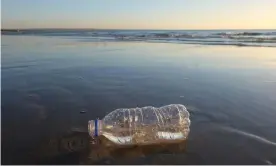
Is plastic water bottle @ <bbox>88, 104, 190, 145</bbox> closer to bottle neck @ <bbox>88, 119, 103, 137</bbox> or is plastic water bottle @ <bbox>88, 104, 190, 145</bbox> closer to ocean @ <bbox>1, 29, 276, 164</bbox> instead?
bottle neck @ <bbox>88, 119, 103, 137</bbox>

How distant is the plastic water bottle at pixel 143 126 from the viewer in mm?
3428

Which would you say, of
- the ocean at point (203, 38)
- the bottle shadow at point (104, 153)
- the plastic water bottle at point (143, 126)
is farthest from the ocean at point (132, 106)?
the ocean at point (203, 38)

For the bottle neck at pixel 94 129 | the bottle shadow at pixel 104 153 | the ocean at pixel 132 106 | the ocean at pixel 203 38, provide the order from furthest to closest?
the ocean at pixel 203 38 → the bottle neck at pixel 94 129 → the ocean at pixel 132 106 → the bottle shadow at pixel 104 153

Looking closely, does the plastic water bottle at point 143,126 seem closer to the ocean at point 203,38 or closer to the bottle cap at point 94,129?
the bottle cap at point 94,129

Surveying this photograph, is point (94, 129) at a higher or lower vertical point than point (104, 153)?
higher

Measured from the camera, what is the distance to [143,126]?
3.74 meters

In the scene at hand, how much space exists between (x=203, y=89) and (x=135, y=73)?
89.2 inches

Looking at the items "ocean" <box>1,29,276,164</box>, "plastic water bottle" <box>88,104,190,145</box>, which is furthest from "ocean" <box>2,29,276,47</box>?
"plastic water bottle" <box>88,104,190,145</box>

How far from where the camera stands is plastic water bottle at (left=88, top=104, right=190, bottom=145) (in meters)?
3.43

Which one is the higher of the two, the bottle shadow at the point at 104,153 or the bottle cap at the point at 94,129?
the bottle cap at the point at 94,129

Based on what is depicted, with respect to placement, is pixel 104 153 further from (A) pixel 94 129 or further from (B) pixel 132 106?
(B) pixel 132 106

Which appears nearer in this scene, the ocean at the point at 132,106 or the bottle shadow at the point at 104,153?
the bottle shadow at the point at 104,153

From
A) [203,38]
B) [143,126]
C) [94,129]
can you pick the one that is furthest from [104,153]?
[203,38]

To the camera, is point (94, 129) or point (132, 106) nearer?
point (94, 129)
